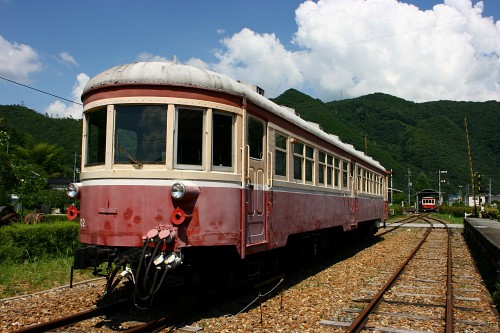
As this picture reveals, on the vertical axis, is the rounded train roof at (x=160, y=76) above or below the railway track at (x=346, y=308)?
above

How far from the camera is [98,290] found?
824 centimetres

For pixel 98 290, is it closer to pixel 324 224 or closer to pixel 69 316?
pixel 69 316

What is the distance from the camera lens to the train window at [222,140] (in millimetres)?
6648

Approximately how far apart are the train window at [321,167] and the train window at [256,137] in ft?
10.7

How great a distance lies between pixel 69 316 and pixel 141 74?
339 centimetres

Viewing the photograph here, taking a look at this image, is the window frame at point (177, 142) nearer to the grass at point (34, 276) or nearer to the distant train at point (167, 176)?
the distant train at point (167, 176)

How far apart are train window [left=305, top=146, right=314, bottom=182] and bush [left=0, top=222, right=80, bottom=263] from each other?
20.1ft

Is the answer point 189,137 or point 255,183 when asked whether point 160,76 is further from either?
point 255,183

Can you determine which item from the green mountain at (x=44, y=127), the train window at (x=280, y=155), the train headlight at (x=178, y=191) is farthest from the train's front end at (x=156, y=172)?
the green mountain at (x=44, y=127)

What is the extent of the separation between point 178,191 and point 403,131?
134 meters

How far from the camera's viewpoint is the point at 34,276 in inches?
364

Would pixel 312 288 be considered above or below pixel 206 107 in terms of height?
below

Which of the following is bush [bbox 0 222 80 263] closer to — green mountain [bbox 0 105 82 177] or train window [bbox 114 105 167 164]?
train window [bbox 114 105 167 164]

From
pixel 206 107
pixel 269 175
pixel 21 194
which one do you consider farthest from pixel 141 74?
pixel 21 194
